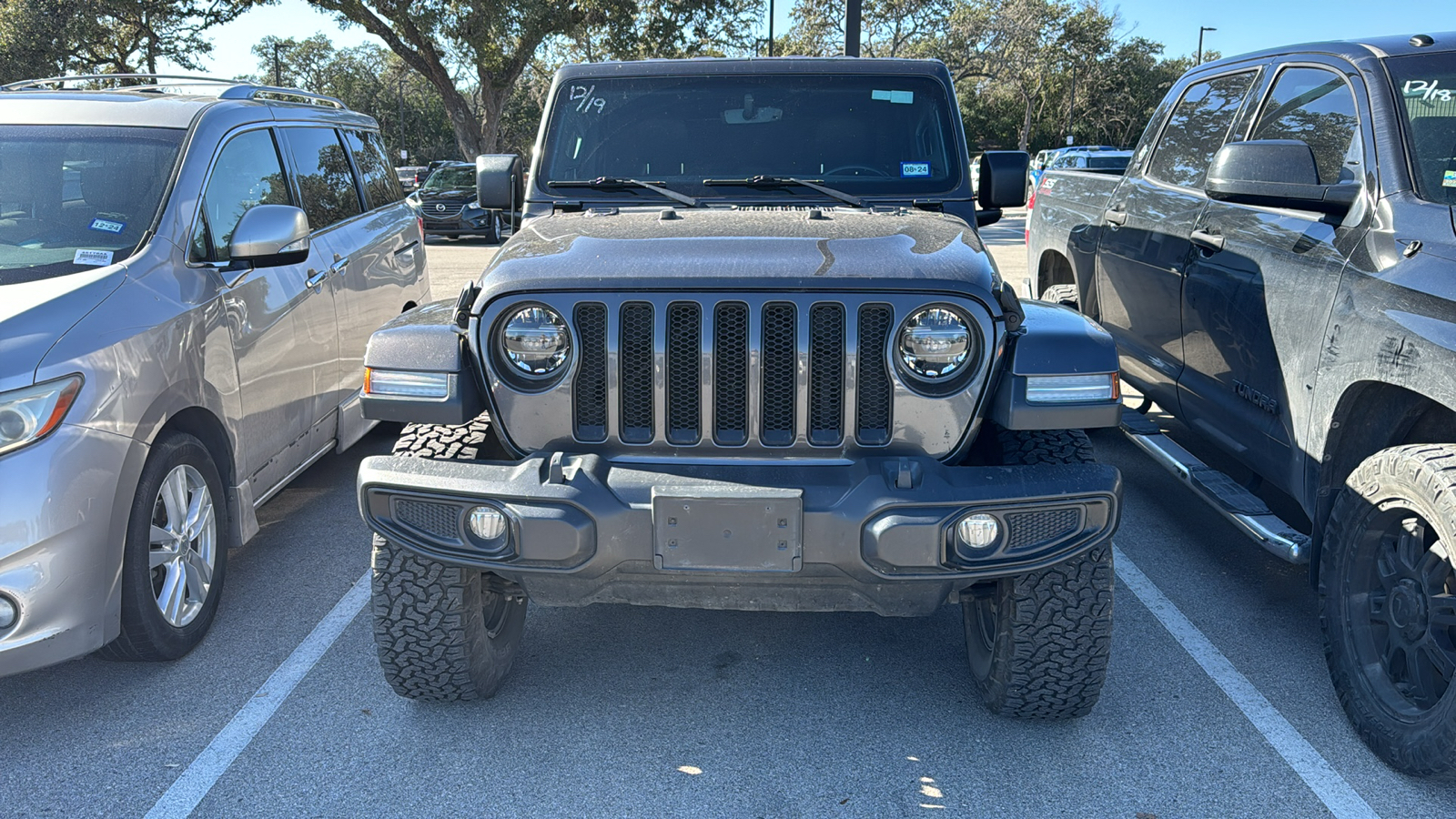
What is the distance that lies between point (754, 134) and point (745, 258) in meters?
1.48

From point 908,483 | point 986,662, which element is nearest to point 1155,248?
point 986,662

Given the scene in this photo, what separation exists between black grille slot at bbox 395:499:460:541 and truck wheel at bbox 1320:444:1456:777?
98.1 inches

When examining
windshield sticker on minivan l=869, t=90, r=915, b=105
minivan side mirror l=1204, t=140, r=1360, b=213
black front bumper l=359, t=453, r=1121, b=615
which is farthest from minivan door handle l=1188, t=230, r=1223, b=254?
black front bumper l=359, t=453, r=1121, b=615

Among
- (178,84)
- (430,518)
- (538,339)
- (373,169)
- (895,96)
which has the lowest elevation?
(430,518)

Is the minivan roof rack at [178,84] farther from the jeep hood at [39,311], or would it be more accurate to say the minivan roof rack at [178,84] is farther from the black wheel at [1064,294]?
the black wheel at [1064,294]

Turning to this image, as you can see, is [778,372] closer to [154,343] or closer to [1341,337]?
[1341,337]

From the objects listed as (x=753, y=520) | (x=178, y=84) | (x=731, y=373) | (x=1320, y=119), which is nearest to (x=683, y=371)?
(x=731, y=373)

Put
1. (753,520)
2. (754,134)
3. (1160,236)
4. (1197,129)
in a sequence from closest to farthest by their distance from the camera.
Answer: (753,520) < (754,134) < (1160,236) < (1197,129)

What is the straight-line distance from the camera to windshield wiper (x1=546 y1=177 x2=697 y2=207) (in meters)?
3.94

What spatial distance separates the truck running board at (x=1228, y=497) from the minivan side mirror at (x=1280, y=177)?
3.10 ft

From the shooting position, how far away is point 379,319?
568 cm

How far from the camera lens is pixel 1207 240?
4246 millimetres

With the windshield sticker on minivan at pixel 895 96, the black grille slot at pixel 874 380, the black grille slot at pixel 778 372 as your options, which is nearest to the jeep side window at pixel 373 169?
the windshield sticker on minivan at pixel 895 96

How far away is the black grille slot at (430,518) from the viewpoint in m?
2.77
